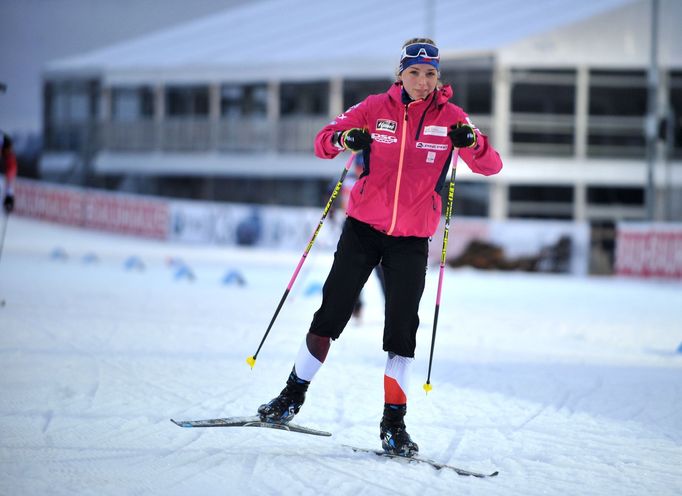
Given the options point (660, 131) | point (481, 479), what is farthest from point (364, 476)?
point (660, 131)

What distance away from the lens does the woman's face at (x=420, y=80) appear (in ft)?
14.1

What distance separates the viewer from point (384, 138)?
436 cm

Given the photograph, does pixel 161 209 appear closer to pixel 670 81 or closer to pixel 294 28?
pixel 294 28

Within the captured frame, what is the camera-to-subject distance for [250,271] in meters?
17.1

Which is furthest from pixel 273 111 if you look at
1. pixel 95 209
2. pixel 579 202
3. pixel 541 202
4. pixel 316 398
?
pixel 316 398

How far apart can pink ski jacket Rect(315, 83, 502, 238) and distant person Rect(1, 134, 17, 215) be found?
628cm

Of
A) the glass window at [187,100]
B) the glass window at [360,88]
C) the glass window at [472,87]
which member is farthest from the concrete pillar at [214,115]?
the glass window at [472,87]

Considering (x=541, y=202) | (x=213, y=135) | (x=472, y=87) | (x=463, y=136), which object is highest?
(x=472, y=87)

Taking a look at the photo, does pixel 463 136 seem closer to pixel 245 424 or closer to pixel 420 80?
pixel 420 80

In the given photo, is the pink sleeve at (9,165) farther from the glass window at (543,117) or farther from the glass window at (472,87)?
the glass window at (543,117)

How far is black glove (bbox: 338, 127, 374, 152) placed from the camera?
431 cm

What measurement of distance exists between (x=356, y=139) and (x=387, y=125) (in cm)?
17

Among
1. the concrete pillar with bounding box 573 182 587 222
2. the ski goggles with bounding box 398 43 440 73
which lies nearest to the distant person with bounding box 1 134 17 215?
the ski goggles with bounding box 398 43 440 73

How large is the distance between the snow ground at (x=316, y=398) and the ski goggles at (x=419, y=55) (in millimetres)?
1850
